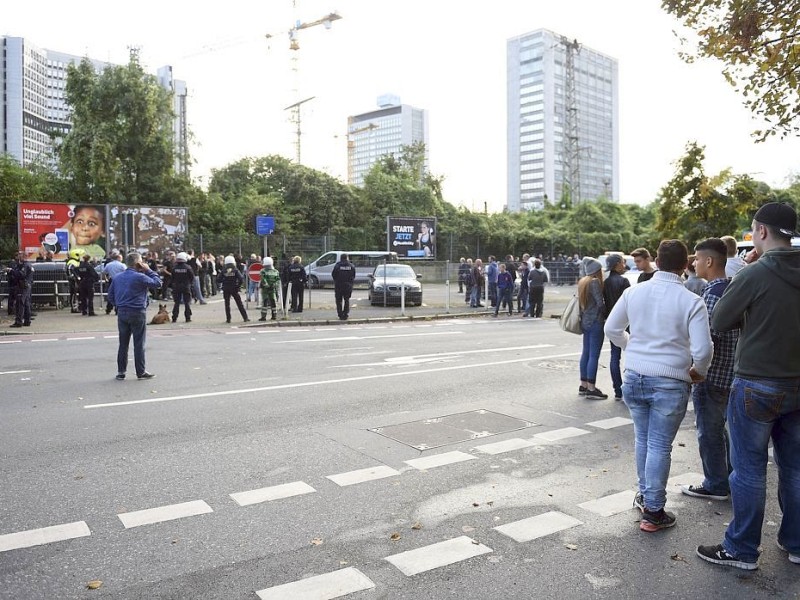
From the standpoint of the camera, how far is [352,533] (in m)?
4.48

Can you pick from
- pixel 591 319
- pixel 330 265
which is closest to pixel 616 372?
pixel 591 319

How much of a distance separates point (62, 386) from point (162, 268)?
49.4ft

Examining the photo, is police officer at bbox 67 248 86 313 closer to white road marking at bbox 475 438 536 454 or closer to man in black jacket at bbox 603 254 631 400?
man in black jacket at bbox 603 254 631 400

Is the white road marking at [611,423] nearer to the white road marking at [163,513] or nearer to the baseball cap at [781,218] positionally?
the baseball cap at [781,218]

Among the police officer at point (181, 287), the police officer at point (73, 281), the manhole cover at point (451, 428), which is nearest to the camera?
the manhole cover at point (451, 428)

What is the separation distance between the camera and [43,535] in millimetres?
4391

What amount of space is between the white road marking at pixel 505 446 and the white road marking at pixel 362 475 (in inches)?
41.7

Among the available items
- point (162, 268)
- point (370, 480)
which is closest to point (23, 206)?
point (162, 268)

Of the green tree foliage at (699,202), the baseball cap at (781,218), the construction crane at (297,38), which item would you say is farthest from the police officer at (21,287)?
the construction crane at (297,38)

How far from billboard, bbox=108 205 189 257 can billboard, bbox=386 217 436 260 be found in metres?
9.72

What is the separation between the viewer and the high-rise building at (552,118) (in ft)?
519

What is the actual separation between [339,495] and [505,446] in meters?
1.99

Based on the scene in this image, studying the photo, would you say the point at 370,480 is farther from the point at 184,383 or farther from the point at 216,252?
the point at 216,252

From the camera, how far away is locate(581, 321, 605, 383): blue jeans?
915 cm
